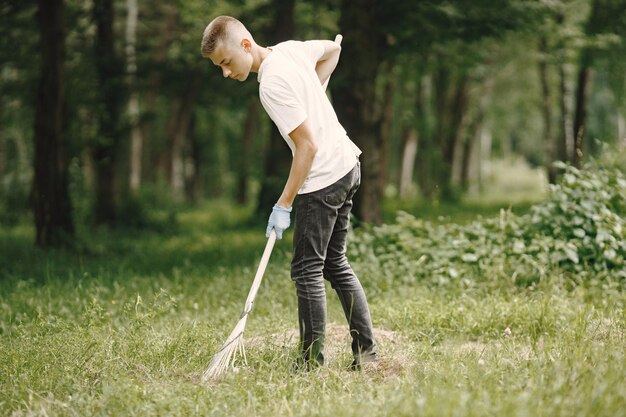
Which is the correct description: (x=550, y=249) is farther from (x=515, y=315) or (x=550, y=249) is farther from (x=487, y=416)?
(x=487, y=416)

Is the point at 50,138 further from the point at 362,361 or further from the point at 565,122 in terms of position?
the point at 565,122

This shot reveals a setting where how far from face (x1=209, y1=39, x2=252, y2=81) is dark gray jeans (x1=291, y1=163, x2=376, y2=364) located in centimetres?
86

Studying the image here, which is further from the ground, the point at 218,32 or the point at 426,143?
the point at 218,32

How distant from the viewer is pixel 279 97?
417 cm

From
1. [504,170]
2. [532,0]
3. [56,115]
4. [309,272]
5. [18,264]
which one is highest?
[532,0]

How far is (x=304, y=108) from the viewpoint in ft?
14.0

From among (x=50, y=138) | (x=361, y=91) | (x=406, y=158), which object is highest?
(x=361, y=91)

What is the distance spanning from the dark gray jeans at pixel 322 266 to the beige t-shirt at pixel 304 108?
9 centimetres

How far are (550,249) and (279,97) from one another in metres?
4.03

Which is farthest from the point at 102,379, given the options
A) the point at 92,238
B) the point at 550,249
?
the point at 92,238

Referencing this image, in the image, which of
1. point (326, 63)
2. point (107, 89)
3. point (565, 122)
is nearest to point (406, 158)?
point (565, 122)

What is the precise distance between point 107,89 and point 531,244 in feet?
31.7

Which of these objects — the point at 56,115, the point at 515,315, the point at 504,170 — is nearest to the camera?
the point at 515,315

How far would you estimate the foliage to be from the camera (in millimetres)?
6832
